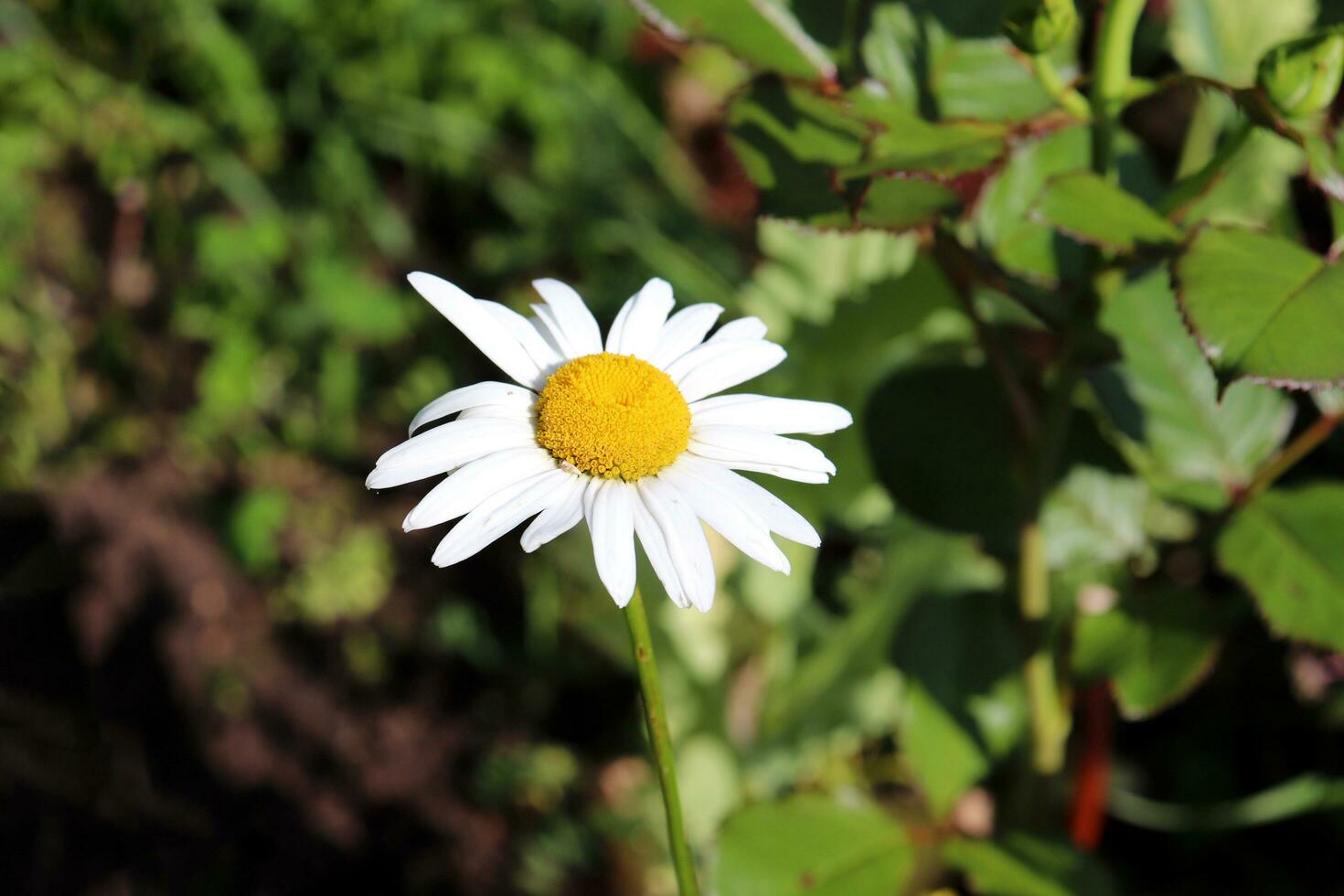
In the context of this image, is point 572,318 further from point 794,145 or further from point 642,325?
point 794,145

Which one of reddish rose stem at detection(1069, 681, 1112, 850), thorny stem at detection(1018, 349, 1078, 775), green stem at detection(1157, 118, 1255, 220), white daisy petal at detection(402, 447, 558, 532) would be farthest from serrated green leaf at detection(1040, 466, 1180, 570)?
white daisy petal at detection(402, 447, 558, 532)

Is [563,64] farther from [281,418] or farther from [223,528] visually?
[223,528]

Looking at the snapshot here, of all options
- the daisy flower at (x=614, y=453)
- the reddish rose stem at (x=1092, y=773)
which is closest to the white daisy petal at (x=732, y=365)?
the daisy flower at (x=614, y=453)

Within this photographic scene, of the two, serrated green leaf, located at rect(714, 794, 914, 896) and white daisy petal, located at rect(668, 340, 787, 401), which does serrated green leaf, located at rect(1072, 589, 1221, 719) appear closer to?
serrated green leaf, located at rect(714, 794, 914, 896)

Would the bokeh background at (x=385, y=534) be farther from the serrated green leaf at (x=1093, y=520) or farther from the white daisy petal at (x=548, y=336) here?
the white daisy petal at (x=548, y=336)

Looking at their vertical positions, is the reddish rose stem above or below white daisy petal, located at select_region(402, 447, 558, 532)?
below

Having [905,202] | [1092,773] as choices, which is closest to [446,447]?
[905,202]

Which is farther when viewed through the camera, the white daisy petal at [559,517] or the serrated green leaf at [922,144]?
the serrated green leaf at [922,144]
